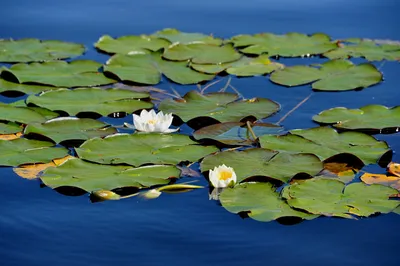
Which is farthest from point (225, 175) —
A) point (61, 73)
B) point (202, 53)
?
point (202, 53)

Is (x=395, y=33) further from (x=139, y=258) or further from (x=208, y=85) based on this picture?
(x=139, y=258)

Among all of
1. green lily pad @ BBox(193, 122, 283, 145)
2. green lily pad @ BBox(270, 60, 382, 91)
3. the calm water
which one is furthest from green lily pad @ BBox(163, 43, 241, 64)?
green lily pad @ BBox(193, 122, 283, 145)

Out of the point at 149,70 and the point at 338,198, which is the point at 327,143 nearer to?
the point at 338,198

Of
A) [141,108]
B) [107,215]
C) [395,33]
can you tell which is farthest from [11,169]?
[395,33]

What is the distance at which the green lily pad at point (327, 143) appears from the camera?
3055mm

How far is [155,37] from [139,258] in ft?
8.79

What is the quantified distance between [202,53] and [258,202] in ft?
6.40

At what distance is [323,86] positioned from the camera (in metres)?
3.97

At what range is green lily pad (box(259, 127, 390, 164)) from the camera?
3.05 m

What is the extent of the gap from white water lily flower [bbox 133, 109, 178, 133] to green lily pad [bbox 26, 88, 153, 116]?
31cm

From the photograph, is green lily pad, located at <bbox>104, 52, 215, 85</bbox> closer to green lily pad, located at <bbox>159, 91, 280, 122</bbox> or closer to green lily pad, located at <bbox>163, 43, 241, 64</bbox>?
green lily pad, located at <bbox>163, 43, 241, 64</bbox>

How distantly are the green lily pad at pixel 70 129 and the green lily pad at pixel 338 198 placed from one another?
104 cm

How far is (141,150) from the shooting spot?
3078 mm

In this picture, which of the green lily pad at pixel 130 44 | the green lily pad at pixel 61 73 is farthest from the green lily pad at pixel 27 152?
the green lily pad at pixel 130 44
